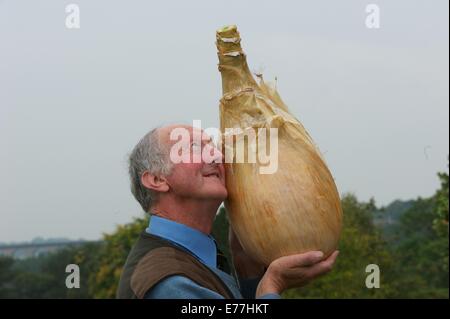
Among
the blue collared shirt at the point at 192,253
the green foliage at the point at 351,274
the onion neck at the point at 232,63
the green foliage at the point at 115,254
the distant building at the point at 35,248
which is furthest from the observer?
the distant building at the point at 35,248

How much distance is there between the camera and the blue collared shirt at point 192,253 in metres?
3.17

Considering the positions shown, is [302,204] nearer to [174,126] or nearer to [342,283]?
[174,126]

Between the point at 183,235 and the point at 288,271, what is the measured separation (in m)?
0.49

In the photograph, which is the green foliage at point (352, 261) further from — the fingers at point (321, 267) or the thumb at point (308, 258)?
the thumb at point (308, 258)

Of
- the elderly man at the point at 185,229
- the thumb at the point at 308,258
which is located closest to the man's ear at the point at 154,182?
the elderly man at the point at 185,229

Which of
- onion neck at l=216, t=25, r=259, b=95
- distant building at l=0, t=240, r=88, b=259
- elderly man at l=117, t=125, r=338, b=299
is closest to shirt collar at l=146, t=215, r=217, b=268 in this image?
elderly man at l=117, t=125, r=338, b=299

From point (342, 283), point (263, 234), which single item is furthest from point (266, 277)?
point (342, 283)

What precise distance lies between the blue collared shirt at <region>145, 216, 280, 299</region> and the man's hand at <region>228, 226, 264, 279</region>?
1.02 ft

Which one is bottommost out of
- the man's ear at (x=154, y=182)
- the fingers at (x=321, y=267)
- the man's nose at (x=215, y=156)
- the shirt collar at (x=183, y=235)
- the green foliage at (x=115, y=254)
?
the green foliage at (x=115, y=254)

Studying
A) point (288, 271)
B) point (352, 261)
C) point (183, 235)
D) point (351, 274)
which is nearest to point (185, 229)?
point (183, 235)

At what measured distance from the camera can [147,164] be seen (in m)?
3.45

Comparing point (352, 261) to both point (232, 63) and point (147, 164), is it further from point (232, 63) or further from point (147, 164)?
point (147, 164)
